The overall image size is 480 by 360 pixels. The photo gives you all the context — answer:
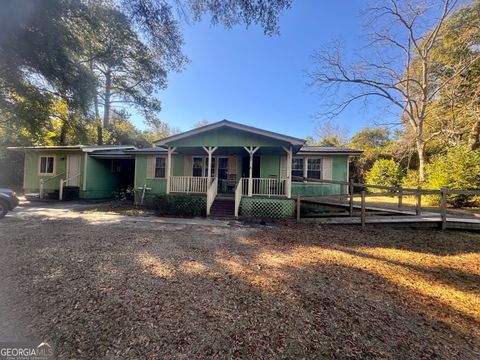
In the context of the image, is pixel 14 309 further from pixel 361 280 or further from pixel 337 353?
pixel 361 280

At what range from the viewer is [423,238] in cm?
681

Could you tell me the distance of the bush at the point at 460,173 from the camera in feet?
36.3

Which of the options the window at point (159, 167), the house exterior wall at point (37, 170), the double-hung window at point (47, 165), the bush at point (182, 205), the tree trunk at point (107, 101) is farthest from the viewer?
the tree trunk at point (107, 101)

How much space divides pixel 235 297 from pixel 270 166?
9.58 m

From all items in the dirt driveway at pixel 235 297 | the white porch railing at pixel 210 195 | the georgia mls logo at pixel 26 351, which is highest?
the white porch railing at pixel 210 195

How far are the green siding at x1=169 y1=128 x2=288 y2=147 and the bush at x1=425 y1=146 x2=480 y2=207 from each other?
31.7 ft

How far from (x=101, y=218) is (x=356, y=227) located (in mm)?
9911

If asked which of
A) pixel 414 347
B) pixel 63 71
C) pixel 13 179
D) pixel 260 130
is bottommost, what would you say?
pixel 414 347

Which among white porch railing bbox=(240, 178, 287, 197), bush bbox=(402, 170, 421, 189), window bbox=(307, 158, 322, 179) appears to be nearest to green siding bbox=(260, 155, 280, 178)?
white porch railing bbox=(240, 178, 287, 197)

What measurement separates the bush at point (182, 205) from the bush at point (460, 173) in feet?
42.8

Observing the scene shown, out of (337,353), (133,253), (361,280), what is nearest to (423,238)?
(361,280)

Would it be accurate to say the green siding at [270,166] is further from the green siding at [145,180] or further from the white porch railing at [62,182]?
the white porch railing at [62,182]

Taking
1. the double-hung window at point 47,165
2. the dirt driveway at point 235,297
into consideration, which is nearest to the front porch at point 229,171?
the dirt driveway at point 235,297

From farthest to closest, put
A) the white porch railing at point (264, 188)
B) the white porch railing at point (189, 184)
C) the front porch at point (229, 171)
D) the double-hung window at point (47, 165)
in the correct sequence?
the double-hung window at point (47, 165) < the white porch railing at point (189, 184) < the front porch at point (229, 171) < the white porch railing at point (264, 188)
